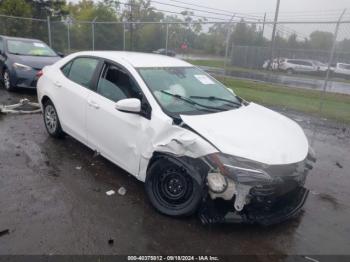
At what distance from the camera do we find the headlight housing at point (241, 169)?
2951 mm

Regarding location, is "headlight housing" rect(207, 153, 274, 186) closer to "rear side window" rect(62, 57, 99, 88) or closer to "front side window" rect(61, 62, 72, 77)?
"rear side window" rect(62, 57, 99, 88)

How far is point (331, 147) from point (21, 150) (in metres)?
5.68

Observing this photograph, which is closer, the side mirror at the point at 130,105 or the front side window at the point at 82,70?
the side mirror at the point at 130,105

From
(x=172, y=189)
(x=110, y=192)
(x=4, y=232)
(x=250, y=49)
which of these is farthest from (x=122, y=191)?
(x=250, y=49)

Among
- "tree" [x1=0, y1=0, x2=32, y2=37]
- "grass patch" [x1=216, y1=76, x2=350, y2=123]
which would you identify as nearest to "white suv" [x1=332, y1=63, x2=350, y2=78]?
"grass patch" [x1=216, y1=76, x2=350, y2=123]

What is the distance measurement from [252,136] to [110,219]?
5.65ft

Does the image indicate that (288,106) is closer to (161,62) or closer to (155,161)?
(161,62)

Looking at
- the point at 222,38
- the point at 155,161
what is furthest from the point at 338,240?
the point at 222,38

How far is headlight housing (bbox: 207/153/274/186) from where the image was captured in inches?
116

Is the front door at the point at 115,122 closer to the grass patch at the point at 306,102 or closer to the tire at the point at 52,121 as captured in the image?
the tire at the point at 52,121

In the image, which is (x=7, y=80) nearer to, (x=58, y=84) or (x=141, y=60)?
(x=58, y=84)

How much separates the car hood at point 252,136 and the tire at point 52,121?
2801mm

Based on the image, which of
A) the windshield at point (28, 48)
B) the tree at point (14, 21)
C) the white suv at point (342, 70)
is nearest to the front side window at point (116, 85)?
the windshield at point (28, 48)

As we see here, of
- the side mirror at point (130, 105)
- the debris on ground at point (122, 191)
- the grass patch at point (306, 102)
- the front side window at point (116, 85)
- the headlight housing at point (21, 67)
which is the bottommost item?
the debris on ground at point (122, 191)
